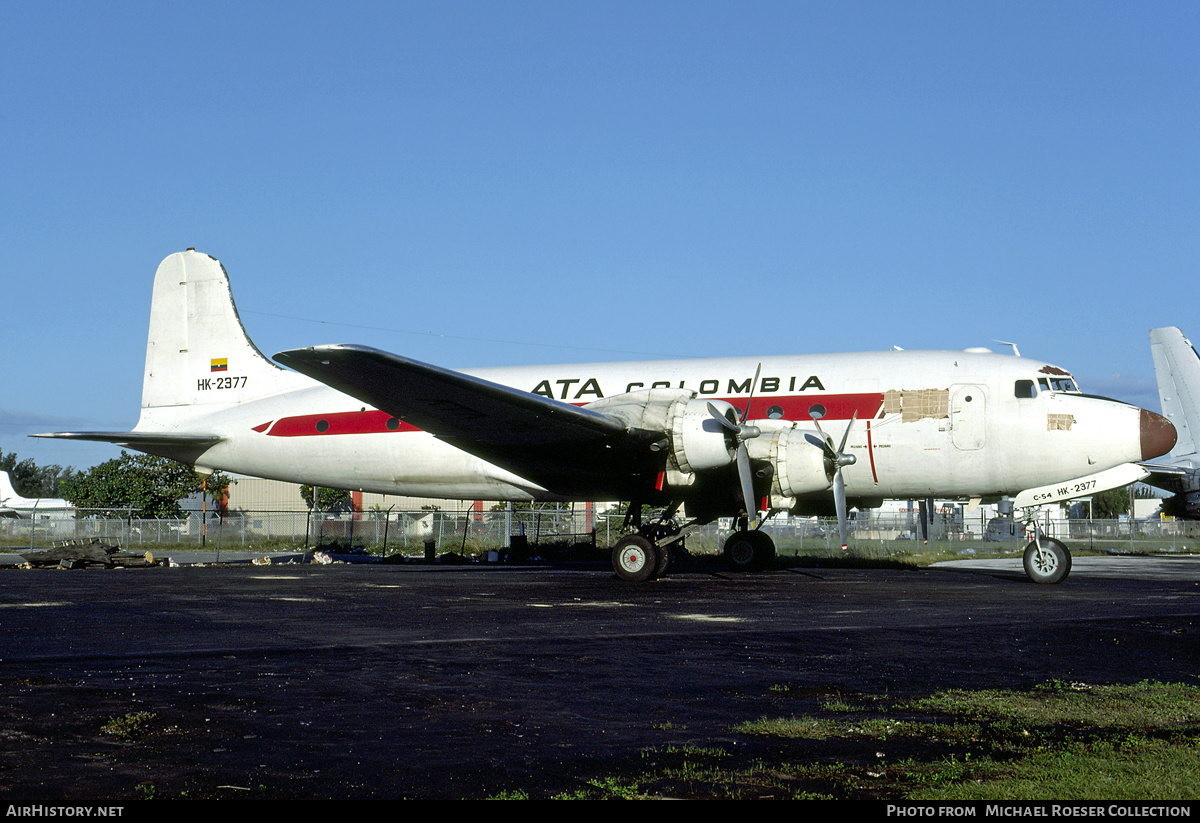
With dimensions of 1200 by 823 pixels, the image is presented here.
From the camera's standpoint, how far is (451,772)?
4926mm

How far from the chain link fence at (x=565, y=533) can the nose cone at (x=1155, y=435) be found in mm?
14912

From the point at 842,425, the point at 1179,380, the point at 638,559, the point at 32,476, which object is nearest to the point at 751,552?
the point at 842,425

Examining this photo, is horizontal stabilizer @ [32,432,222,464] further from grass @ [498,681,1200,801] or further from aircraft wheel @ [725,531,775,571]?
grass @ [498,681,1200,801]

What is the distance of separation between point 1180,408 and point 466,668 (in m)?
34.6

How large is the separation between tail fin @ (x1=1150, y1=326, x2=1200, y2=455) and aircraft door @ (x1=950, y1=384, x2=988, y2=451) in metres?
20.0

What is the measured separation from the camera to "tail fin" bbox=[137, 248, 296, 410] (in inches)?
1010

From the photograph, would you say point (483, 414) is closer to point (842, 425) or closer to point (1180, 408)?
point (842, 425)

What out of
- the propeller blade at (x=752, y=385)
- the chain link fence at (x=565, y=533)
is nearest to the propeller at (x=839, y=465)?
the propeller blade at (x=752, y=385)

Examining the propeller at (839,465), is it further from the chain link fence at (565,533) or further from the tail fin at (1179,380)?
the tail fin at (1179,380)

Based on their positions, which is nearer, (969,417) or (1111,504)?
(969,417)

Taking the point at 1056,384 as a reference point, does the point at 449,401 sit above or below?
below

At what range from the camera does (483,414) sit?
17.8 metres

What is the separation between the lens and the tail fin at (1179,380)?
114 ft

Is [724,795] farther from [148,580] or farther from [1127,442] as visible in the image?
[148,580]
